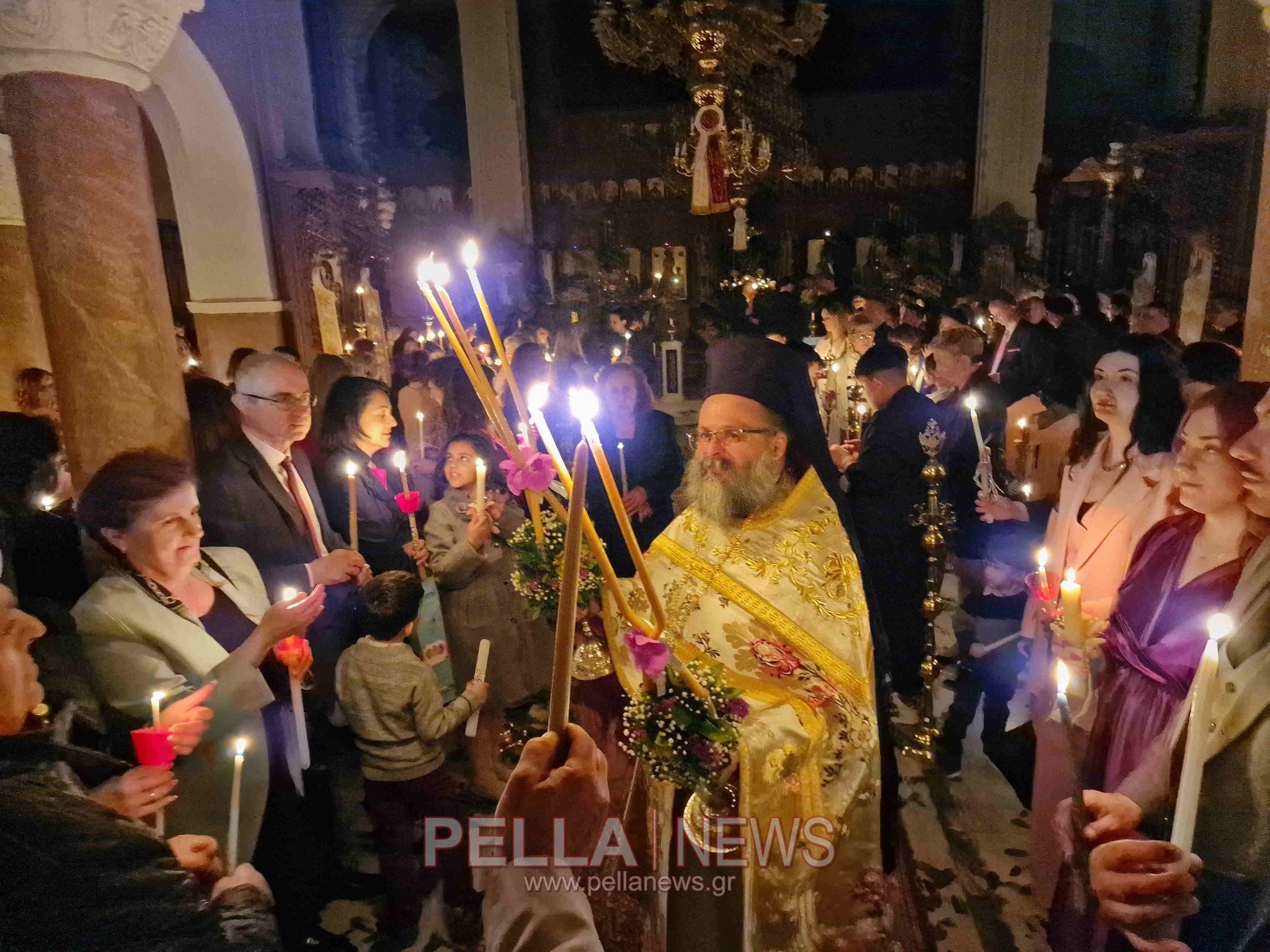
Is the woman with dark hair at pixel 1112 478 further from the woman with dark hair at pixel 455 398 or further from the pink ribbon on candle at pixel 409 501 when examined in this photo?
the woman with dark hair at pixel 455 398

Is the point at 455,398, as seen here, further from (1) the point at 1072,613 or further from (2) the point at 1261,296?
(2) the point at 1261,296

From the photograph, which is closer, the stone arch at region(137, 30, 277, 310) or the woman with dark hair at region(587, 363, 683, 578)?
the stone arch at region(137, 30, 277, 310)

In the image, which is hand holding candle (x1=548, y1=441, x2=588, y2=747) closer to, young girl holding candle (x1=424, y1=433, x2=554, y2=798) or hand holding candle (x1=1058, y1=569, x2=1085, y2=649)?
young girl holding candle (x1=424, y1=433, x2=554, y2=798)

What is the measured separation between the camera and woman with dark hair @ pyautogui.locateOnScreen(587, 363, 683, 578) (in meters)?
2.59

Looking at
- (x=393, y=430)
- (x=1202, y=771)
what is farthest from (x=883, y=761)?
(x=393, y=430)

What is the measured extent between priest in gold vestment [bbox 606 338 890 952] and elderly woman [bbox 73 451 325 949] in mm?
1092

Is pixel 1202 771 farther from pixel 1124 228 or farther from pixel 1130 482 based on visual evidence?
pixel 1124 228

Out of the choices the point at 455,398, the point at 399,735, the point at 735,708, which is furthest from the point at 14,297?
the point at 735,708

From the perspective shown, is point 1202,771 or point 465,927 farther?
point 465,927

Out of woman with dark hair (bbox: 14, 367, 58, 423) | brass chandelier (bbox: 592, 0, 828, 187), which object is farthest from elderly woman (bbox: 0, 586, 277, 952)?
brass chandelier (bbox: 592, 0, 828, 187)

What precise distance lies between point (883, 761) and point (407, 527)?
1.86m

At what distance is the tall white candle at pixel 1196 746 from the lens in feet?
5.25

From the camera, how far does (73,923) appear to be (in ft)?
6.45

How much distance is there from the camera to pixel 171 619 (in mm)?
2006
